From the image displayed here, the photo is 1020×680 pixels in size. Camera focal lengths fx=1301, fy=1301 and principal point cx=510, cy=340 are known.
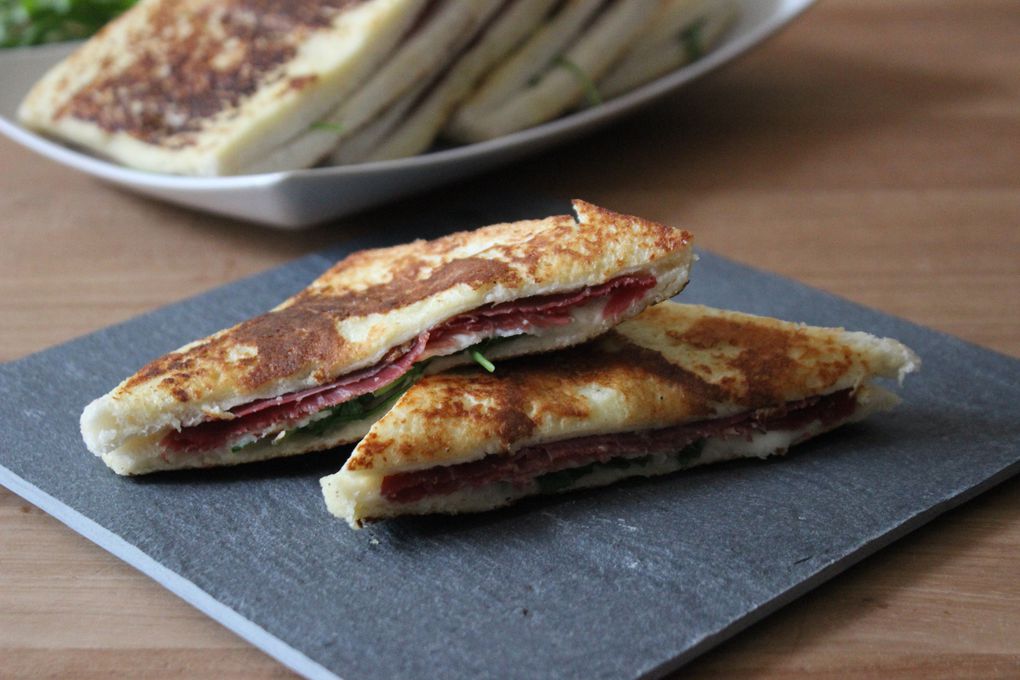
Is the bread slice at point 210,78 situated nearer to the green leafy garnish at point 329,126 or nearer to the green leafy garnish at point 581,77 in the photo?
the green leafy garnish at point 329,126

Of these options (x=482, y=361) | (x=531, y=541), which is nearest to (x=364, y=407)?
(x=482, y=361)

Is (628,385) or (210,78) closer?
(628,385)

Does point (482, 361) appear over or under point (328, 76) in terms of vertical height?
under

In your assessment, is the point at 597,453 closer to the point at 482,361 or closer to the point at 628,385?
the point at 628,385

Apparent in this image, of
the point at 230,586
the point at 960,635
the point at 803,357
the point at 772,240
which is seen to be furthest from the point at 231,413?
the point at 772,240

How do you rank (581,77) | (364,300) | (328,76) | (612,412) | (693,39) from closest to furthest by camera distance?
(612,412) < (364,300) < (328,76) < (581,77) < (693,39)

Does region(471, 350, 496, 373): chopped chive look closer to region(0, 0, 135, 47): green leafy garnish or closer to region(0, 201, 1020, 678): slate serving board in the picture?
region(0, 201, 1020, 678): slate serving board

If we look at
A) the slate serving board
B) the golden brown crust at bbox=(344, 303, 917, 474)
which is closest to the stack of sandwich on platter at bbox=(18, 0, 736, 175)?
the slate serving board
